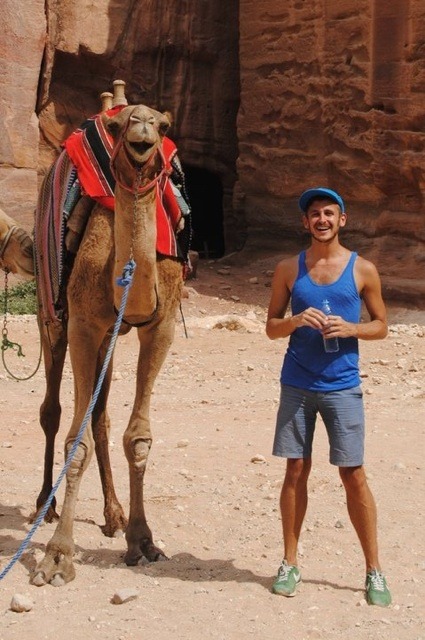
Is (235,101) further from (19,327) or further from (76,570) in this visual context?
(76,570)

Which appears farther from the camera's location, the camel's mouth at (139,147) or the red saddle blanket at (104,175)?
the red saddle blanket at (104,175)

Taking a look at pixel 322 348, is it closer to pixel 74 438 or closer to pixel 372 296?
pixel 372 296

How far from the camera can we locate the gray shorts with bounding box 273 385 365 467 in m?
5.02

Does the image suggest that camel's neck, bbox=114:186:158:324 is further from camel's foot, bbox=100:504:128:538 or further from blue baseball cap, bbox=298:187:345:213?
camel's foot, bbox=100:504:128:538

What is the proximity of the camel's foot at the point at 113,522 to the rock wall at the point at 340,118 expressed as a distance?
31.5 ft

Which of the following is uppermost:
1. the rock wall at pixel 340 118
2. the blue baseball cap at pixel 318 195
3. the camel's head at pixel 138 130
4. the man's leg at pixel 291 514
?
the rock wall at pixel 340 118

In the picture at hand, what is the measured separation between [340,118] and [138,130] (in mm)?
11820

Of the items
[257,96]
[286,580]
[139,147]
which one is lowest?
[286,580]

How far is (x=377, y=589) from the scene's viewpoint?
5.09 metres

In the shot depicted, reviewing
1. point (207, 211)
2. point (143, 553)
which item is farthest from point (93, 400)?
point (207, 211)

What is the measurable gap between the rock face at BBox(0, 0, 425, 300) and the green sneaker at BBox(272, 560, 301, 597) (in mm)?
10205

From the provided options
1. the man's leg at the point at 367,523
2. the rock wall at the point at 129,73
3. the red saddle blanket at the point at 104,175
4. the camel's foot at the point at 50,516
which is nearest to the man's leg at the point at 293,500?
the man's leg at the point at 367,523

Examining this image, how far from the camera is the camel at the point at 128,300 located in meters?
5.11

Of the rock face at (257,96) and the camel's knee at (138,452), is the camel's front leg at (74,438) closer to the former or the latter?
the camel's knee at (138,452)
